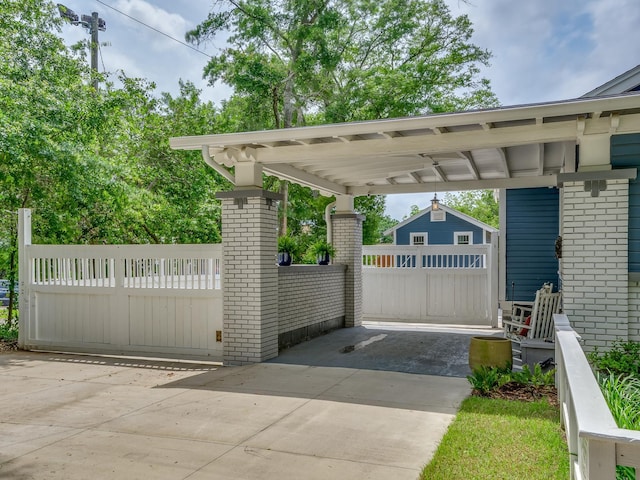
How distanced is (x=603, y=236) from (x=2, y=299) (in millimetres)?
17070

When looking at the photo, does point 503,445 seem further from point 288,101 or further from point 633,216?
point 288,101

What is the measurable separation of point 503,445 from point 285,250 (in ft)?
16.2

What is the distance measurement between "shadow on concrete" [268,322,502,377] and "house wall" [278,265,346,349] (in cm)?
21

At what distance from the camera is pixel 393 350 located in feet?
24.7

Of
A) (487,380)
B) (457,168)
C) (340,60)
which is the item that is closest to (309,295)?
(457,168)

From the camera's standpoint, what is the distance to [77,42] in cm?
1293

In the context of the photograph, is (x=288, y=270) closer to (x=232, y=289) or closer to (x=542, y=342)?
(x=232, y=289)

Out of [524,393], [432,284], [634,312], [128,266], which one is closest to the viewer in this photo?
[524,393]

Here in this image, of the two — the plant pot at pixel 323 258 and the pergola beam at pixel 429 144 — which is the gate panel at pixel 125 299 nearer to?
the pergola beam at pixel 429 144

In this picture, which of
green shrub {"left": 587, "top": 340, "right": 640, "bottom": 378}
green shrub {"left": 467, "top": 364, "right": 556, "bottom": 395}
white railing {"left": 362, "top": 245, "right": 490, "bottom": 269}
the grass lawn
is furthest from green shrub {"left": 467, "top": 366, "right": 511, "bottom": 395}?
white railing {"left": 362, "top": 245, "right": 490, "bottom": 269}

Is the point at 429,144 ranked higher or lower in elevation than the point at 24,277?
higher

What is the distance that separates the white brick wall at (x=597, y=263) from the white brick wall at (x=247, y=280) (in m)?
3.60

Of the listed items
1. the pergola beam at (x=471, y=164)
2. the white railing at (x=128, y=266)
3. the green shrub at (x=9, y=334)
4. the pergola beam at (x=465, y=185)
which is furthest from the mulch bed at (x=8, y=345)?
the pergola beam at (x=471, y=164)

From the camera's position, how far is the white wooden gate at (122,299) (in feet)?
23.2
